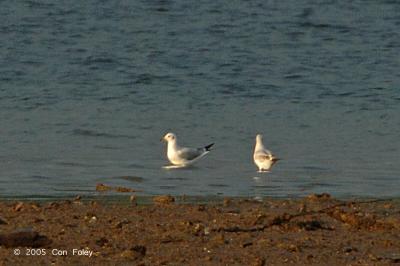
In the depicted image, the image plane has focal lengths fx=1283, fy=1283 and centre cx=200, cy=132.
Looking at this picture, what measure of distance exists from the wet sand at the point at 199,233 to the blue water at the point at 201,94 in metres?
1.32

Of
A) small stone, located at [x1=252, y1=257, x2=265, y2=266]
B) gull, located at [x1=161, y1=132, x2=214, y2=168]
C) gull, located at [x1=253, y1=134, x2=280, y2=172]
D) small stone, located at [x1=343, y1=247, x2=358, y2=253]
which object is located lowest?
small stone, located at [x1=252, y1=257, x2=265, y2=266]

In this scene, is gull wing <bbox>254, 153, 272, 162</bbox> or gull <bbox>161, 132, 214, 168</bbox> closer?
gull wing <bbox>254, 153, 272, 162</bbox>

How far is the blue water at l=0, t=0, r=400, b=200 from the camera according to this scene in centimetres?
1262

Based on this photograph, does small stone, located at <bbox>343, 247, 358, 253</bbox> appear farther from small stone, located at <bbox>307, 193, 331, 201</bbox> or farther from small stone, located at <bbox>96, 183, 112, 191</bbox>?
small stone, located at <bbox>96, 183, 112, 191</bbox>

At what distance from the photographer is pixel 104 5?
25000mm

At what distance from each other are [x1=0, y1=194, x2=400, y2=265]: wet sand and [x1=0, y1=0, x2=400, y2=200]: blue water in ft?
4.32

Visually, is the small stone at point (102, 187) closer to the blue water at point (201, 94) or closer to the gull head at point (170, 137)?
the blue water at point (201, 94)

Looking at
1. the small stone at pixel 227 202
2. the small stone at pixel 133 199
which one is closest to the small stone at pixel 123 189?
the small stone at pixel 133 199

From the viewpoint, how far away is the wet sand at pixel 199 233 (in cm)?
Answer: 759

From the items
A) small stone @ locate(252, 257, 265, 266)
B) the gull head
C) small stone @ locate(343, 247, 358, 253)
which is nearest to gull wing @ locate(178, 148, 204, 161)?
the gull head

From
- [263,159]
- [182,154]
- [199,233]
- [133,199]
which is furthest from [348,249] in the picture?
[182,154]

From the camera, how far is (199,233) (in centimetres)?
840

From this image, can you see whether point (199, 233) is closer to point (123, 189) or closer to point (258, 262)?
point (258, 262)

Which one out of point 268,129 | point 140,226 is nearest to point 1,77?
point 268,129
